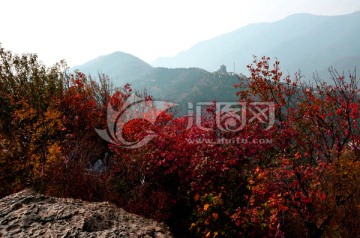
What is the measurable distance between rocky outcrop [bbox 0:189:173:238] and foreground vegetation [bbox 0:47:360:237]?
3.25 meters

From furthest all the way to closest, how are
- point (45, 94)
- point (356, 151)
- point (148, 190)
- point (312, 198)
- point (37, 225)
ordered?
point (45, 94) → point (148, 190) → point (356, 151) → point (312, 198) → point (37, 225)

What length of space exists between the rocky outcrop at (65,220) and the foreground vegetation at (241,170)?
325 centimetres

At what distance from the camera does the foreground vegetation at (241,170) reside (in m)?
10.1

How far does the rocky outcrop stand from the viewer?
241 inches

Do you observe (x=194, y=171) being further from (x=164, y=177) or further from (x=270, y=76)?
(x=270, y=76)

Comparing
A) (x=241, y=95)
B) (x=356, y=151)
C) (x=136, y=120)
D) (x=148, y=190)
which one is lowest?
(x=148, y=190)

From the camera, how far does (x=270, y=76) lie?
13.5m

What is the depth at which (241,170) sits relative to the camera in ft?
41.3

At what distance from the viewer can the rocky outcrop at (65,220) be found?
6.13 metres

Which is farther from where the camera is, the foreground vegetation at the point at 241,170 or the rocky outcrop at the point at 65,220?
the foreground vegetation at the point at 241,170

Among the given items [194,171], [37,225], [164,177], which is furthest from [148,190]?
[37,225]

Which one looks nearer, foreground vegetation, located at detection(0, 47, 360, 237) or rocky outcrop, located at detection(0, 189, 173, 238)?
rocky outcrop, located at detection(0, 189, 173, 238)

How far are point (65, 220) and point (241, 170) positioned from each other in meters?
8.08

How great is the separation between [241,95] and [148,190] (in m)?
6.49
